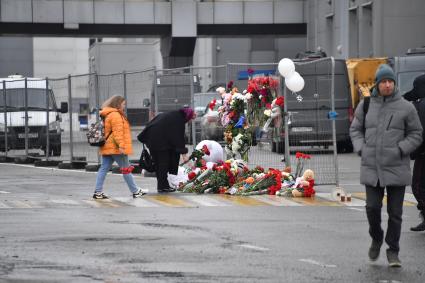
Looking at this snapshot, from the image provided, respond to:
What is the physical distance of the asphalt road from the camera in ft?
32.6

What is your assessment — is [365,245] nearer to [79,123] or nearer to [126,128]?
[126,128]

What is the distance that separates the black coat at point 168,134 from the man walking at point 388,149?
8612 mm

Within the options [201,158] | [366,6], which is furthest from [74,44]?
[201,158]

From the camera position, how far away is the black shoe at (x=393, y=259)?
10.4 metres

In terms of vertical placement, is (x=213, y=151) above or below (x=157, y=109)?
below

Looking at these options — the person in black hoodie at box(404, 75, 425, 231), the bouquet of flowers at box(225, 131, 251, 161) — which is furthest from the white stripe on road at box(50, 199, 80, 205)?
the person in black hoodie at box(404, 75, 425, 231)

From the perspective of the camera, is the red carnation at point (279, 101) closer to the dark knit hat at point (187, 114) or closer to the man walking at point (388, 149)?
the dark knit hat at point (187, 114)

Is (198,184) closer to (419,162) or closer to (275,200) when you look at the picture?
(275,200)

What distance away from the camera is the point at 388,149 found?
10523 mm

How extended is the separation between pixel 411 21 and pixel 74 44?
58.3 meters

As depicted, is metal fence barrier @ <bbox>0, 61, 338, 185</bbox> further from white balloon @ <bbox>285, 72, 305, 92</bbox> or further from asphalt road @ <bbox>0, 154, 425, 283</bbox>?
asphalt road @ <bbox>0, 154, 425, 283</bbox>

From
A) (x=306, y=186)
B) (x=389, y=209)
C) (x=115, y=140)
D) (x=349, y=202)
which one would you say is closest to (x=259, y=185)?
(x=306, y=186)

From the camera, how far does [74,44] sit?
100 metres

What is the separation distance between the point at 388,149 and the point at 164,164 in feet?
29.3
